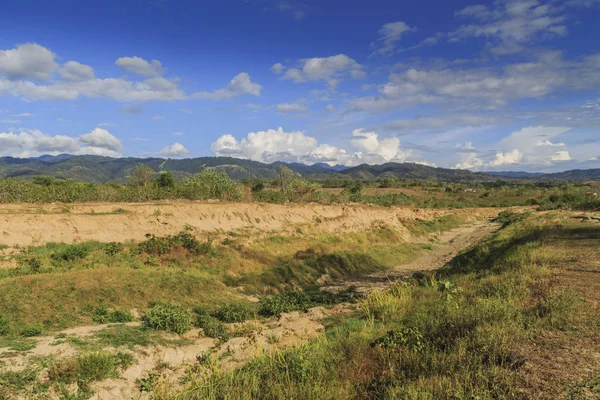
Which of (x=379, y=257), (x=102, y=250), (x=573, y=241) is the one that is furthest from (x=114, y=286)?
(x=573, y=241)

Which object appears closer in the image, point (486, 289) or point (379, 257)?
point (486, 289)

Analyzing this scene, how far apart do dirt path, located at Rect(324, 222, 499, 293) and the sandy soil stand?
6.36 metres

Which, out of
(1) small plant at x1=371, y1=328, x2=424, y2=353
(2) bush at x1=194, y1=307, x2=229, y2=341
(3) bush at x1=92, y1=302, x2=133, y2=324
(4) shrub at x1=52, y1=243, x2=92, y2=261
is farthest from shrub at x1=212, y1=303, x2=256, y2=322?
(4) shrub at x1=52, y1=243, x2=92, y2=261

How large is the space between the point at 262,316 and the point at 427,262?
1605 centimetres

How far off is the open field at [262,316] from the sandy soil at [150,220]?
0.10 metres

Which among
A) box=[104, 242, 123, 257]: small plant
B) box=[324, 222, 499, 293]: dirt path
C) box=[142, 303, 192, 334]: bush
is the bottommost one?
box=[324, 222, 499, 293]: dirt path

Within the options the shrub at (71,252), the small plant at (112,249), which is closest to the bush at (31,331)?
the shrub at (71,252)

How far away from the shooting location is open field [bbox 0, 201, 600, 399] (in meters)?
5.41

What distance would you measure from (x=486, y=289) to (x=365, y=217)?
22.4m

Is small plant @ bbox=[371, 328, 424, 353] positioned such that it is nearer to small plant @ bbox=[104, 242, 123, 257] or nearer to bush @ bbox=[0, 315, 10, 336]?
bush @ bbox=[0, 315, 10, 336]

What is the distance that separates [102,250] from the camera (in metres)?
16.4

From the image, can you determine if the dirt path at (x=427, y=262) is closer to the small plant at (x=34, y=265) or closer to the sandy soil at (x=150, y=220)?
the sandy soil at (x=150, y=220)

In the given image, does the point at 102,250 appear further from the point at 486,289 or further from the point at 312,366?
the point at 486,289

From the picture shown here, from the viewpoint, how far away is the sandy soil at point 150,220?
16.9 m
